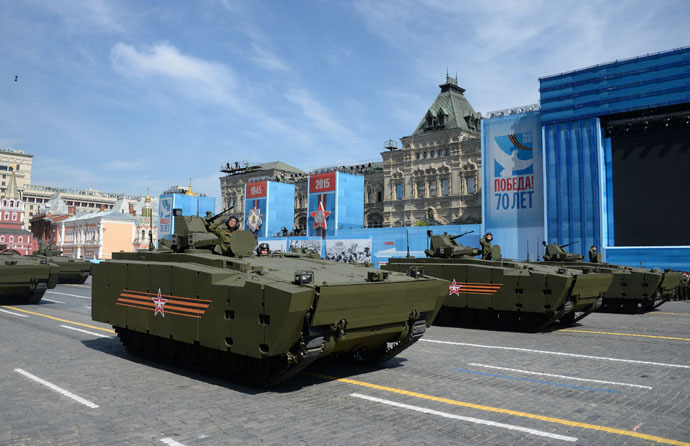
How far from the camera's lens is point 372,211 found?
71750mm

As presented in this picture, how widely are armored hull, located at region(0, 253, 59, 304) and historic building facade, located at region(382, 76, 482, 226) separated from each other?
143ft

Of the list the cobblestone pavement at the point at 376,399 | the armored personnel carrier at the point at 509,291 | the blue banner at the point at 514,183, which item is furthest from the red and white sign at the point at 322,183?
the cobblestone pavement at the point at 376,399

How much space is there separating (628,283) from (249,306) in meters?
17.7

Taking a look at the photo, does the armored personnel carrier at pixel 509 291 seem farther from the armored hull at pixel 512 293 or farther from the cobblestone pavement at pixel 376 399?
the cobblestone pavement at pixel 376 399

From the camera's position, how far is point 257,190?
197ft

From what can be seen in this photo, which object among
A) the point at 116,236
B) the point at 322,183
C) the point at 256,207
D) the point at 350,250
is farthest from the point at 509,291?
the point at 116,236

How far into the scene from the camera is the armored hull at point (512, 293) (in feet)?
48.6

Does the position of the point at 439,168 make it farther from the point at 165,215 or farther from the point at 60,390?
the point at 60,390

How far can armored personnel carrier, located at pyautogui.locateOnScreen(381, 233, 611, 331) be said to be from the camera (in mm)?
14820

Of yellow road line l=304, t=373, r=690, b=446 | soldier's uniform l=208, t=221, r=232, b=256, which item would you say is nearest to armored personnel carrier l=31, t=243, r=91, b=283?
soldier's uniform l=208, t=221, r=232, b=256

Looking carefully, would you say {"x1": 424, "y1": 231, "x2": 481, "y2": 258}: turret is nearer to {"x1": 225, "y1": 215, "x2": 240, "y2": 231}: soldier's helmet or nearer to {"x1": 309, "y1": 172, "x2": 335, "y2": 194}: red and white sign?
{"x1": 225, "y1": 215, "x2": 240, "y2": 231}: soldier's helmet

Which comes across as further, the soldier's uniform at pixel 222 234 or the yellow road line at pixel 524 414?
the soldier's uniform at pixel 222 234

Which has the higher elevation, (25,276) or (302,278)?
(302,278)

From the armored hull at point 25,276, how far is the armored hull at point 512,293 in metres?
14.0
